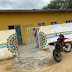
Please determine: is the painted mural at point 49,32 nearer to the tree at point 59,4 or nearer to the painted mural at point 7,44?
the painted mural at point 7,44

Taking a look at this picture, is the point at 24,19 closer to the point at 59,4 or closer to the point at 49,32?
the point at 49,32

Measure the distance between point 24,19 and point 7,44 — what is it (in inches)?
166

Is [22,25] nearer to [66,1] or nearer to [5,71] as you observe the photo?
[5,71]

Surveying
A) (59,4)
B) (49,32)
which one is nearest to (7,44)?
(49,32)

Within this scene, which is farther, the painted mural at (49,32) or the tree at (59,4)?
the tree at (59,4)

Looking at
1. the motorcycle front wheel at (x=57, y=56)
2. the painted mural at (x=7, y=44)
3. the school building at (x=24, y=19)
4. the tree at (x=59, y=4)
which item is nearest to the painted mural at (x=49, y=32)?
the motorcycle front wheel at (x=57, y=56)

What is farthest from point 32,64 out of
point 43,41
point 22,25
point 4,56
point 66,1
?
point 66,1

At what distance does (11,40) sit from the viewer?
5602 millimetres

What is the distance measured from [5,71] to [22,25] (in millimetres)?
5551

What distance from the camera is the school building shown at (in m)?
8.27

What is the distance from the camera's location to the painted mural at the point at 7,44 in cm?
541

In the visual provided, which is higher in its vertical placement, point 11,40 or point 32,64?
point 11,40

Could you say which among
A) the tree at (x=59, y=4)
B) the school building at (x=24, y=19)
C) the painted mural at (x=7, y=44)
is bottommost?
the painted mural at (x=7, y=44)

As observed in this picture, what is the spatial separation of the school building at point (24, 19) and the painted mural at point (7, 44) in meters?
3.06
